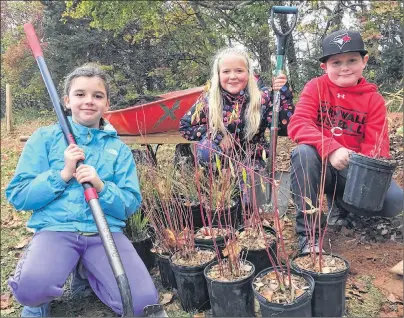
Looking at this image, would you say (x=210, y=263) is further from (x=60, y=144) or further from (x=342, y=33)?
(x=342, y=33)

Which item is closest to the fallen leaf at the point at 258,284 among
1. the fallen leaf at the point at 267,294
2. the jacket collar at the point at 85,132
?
the fallen leaf at the point at 267,294

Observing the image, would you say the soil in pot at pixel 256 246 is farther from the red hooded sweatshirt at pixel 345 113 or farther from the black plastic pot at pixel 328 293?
the red hooded sweatshirt at pixel 345 113

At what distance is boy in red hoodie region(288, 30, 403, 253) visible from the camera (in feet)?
8.11

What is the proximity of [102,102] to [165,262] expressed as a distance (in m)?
1.04

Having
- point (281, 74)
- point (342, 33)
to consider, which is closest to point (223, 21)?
point (281, 74)

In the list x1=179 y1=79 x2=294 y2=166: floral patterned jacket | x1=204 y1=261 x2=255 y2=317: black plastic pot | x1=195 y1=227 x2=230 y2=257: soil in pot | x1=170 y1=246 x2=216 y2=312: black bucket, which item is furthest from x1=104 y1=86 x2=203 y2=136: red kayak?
x1=204 y1=261 x2=255 y2=317: black plastic pot

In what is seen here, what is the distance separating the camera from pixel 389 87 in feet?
25.5

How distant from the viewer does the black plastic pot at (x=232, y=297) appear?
200 centimetres

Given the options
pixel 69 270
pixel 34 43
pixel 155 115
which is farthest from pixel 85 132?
pixel 155 115

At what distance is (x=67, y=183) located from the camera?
2.22 m

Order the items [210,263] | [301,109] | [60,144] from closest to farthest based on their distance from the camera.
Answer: [210,263]
[60,144]
[301,109]

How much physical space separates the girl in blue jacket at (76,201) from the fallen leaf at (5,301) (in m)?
0.49

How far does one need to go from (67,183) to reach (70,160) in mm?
158

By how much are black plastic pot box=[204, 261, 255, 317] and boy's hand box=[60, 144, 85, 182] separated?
0.89 metres
